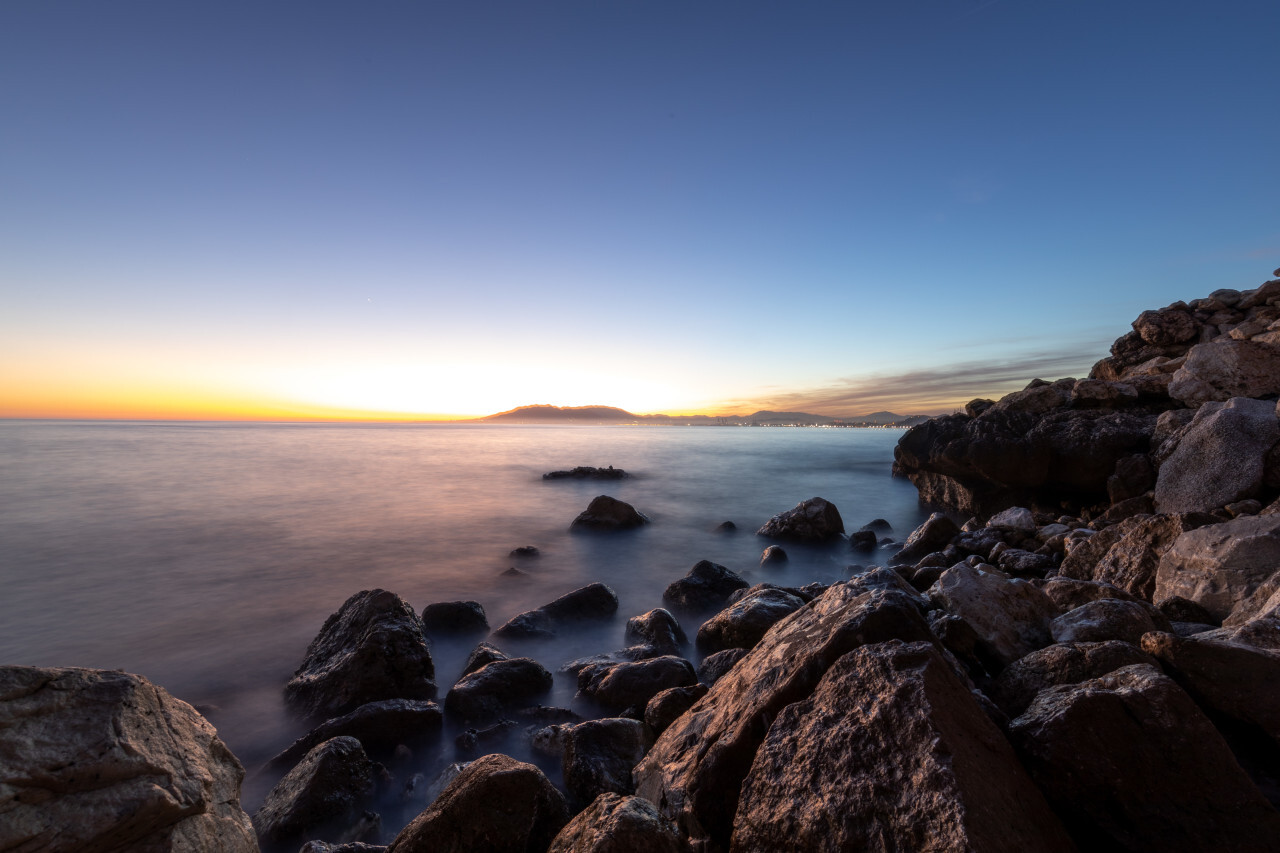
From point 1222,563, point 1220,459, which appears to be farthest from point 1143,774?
point 1220,459

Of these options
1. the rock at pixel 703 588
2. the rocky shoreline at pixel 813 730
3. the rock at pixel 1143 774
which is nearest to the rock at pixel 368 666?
the rocky shoreline at pixel 813 730

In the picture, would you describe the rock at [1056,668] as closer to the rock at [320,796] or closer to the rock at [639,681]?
the rock at [639,681]

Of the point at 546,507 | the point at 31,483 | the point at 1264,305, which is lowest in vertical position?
the point at 546,507

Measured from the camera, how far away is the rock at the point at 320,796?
360 cm

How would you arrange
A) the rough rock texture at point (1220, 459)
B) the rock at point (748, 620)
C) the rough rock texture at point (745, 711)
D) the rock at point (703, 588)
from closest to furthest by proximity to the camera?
the rough rock texture at point (745, 711) → the rock at point (748, 620) → the rough rock texture at point (1220, 459) → the rock at point (703, 588)

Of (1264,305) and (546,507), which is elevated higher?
(1264,305)

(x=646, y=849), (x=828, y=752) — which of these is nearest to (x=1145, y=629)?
(x=828, y=752)

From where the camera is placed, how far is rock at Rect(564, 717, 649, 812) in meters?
3.61

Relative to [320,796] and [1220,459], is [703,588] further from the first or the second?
[1220,459]

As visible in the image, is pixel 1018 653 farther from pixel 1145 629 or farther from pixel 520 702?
pixel 520 702

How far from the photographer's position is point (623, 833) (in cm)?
214

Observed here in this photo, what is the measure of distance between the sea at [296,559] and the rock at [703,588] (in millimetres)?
652

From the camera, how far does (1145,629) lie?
3.27m

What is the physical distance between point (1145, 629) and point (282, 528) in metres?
17.5
